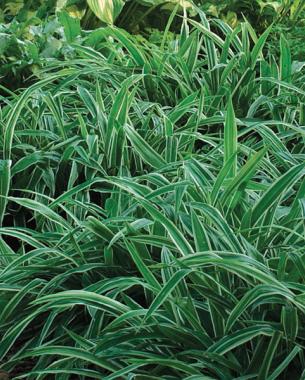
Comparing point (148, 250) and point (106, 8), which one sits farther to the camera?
point (106, 8)

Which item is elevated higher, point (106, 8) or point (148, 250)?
point (148, 250)

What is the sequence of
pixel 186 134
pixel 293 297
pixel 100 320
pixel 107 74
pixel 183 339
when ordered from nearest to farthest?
1. pixel 293 297
2. pixel 183 339
3. pixel 100 320
4. pixel 186 134
5. pixel 107 74

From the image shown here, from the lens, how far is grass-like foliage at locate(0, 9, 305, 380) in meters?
2.18

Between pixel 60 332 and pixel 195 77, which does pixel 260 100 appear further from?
pixel 60 332

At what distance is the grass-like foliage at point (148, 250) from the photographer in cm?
218

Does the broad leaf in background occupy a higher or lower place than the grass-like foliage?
lower

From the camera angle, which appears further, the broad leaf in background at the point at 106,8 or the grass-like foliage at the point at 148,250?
the broad leaf in background at the point at 106,8

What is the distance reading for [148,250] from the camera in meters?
2.63

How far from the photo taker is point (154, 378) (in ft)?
7.12

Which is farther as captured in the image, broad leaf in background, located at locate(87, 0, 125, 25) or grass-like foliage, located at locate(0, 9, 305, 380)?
broad leaf in background, located at locate(87, 0, 125, 25)

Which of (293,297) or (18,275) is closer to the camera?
(293,297)

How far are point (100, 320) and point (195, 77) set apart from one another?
6.06ft

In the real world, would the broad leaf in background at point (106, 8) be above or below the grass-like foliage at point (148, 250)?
below

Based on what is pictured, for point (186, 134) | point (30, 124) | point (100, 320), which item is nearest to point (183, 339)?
point (100, 320)
